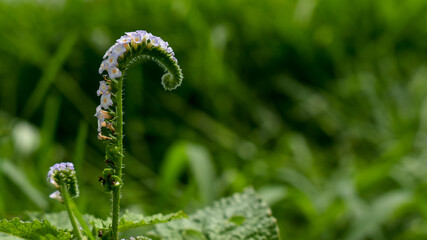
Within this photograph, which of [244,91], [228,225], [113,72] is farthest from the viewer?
[244,91]

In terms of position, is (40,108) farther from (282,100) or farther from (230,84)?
(282,100)

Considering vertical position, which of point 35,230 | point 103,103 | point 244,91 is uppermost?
point 244,91

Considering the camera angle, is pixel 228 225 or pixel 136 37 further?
pixel 228 225

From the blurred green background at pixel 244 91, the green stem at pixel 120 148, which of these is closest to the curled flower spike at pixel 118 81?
the green stem at pixel 120 148

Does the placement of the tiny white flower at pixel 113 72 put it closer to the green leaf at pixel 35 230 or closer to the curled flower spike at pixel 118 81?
the curled flower spike at pixel 118 81

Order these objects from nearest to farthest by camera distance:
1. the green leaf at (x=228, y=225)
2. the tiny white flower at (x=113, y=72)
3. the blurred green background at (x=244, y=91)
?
1. the tiny white flower at (x=113, y=72)
2. the green leaf at (x=228, y=225)
3. the blurred green background at (x=244, y=91)

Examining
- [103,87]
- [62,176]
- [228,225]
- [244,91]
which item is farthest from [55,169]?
A: [244,91]

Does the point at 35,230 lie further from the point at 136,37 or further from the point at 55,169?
the point at 136,37

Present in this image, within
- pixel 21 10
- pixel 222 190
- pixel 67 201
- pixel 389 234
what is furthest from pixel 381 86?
pixel 67 201
